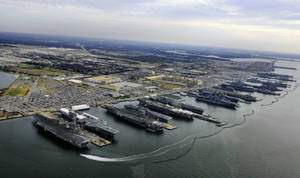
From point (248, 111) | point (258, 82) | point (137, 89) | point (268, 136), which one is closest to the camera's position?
point (268, 136)

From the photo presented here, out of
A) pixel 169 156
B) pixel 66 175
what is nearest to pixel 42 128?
pixel 66 175

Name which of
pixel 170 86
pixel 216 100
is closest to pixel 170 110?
pixel 216 100

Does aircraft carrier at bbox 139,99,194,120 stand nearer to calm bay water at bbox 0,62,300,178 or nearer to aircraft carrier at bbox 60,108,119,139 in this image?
calm bay water at bbox 0,62,300,178

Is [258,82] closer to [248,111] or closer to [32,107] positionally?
[248,111]

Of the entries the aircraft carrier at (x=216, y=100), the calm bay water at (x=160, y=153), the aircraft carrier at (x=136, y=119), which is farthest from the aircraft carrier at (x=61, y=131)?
the aircraft carrier at (x=216, y=100)

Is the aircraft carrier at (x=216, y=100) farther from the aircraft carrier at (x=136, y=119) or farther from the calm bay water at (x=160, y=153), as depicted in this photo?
the aircraft carrier at (x=136, y=119)

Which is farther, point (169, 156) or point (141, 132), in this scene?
point (141, 132)

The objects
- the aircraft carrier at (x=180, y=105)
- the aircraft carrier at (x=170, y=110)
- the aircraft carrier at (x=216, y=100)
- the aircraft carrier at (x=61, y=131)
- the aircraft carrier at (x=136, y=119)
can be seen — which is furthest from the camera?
the aircraft carrier at (x=216, y=100)

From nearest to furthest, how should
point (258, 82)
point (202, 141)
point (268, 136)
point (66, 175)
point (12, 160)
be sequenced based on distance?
1. point (66, 175)
2. point (12, 160)
3. point (202, 141)
4. point (268, 136)
5. point (258, 82)
